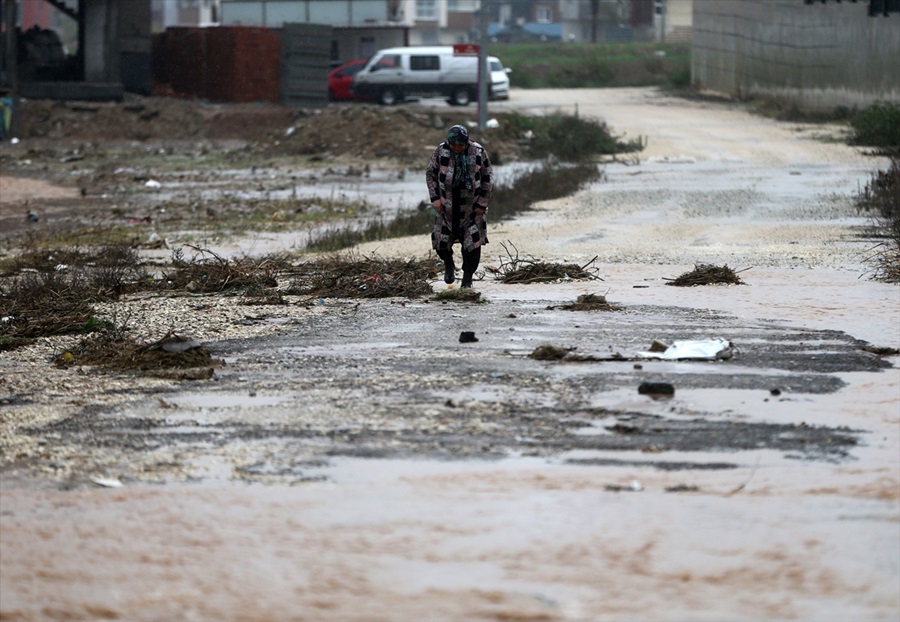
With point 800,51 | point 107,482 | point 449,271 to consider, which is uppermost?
point 800,51

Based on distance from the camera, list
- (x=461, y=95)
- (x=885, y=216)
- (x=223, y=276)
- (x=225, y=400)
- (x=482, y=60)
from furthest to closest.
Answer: (x=461, y=95) < (x=482, y=60) < (x=885, y=216) < (x=223, y=276) < (x=225, y=400)

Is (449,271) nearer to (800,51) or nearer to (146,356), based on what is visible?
(146,356)

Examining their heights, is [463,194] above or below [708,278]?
above

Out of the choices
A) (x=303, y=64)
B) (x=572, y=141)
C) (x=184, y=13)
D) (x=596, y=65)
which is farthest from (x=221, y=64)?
(x=184, y=13)

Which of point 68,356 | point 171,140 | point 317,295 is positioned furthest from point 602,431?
point 171,140

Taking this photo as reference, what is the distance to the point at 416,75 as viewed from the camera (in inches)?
1695

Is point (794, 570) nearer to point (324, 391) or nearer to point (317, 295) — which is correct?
point (324, 391)

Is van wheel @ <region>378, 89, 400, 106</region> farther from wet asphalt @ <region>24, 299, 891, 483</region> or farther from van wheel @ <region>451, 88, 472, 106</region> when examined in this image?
wet asphalt @ <region>24, 299, 891, 483</region>

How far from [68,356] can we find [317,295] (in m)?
3.05

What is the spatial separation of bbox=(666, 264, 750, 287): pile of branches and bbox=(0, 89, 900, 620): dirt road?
1.04 meters

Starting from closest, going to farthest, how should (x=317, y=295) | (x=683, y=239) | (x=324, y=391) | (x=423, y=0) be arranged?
(x=324, y=391) < (x=317, y=295) < (x=683, y=239) < (x=423, y=0)

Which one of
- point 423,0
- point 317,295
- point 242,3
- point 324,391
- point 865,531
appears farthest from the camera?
point 423,0

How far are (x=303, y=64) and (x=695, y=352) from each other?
32.3 metres

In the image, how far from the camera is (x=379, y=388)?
842 cm
